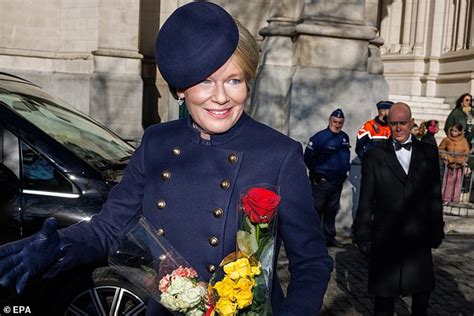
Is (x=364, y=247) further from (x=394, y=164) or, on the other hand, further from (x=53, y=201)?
(x=53, y=201)

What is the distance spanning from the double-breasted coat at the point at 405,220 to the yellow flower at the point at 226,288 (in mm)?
3454

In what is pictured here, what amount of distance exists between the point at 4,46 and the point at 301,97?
9246mm

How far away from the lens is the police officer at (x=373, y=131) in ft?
27.3

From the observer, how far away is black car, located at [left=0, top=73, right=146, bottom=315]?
4129mm

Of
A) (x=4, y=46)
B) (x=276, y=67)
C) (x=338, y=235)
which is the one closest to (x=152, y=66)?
(x=4, y=46)

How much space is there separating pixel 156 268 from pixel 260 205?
15.0 inches

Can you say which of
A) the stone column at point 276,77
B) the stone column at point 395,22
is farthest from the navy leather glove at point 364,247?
the stone column at point 395,22

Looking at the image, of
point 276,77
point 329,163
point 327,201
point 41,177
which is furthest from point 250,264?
point 276,77

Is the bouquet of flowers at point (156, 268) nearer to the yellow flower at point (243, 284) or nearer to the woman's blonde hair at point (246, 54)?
the yellow flower at point (243, 284)

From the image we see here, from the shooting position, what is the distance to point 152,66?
1614 centimetres

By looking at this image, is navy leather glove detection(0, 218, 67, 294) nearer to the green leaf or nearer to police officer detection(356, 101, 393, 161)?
the green leaf

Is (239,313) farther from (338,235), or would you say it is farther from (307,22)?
(307,22)

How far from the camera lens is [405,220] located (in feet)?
15.9

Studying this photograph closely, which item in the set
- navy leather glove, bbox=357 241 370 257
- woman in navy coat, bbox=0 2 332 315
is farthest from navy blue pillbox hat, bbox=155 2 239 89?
navy leather glove, bbox=357 241 370 257
